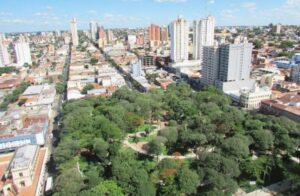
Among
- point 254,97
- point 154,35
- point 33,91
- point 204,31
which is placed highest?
point 154,35

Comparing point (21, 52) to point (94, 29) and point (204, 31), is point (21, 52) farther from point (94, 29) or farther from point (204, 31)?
point (94, 29)

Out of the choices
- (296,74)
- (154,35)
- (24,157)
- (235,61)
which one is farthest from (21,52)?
(296,74)

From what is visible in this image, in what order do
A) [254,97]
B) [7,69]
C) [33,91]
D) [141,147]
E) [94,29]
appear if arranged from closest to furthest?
[141,147] < [254,97] < [33,91] < [7,69] < [94,29]

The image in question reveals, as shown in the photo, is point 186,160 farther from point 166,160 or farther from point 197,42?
point 197,42

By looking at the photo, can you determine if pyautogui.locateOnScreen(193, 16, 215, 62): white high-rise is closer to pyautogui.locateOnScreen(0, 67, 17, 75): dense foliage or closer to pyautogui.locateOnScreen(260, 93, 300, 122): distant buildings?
pyautogui.locateOnScreen(260, 93, 300, 122): distant buildings

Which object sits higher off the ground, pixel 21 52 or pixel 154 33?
pixel 154 33
